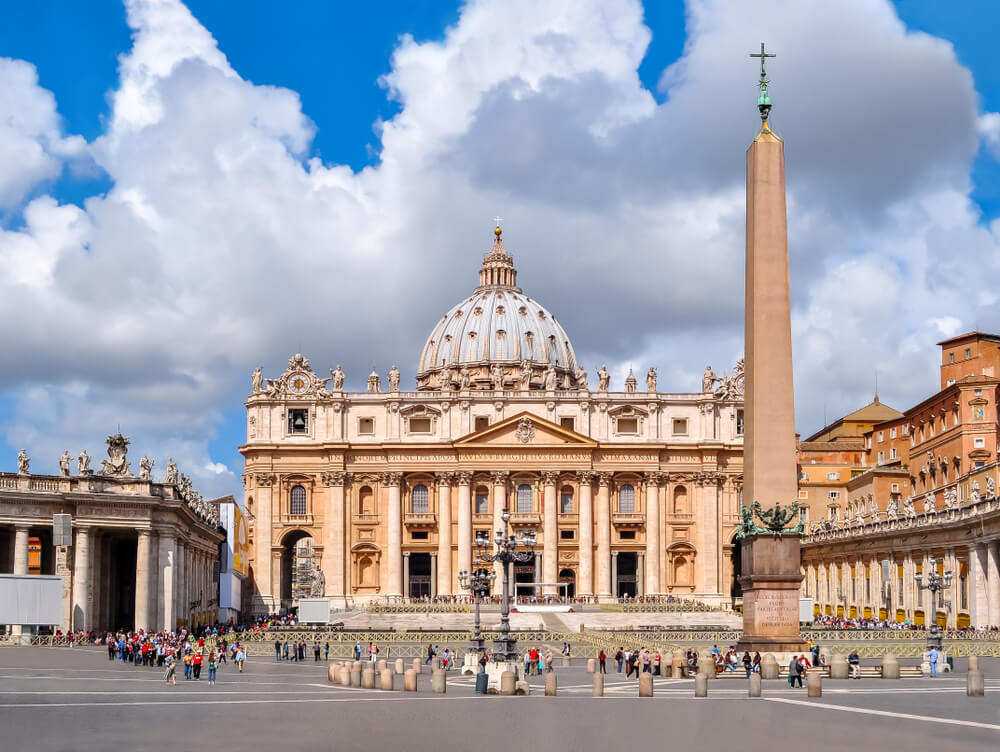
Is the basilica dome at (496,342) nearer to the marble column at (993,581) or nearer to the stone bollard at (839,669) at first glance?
the marble column at (993,581)

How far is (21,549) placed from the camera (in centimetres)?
5525

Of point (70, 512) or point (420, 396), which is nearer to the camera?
point (70, 512)

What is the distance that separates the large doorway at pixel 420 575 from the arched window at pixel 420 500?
11.4 feet

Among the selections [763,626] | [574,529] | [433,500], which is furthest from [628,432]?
[763,626]

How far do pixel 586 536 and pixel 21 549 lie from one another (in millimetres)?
58366

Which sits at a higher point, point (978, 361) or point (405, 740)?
point (978, 361)

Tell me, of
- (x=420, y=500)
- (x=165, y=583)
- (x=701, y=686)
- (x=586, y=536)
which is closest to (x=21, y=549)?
(x=165, y=583)

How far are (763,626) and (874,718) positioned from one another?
955 cm

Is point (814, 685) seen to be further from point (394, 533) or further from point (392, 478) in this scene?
point (392, 478)

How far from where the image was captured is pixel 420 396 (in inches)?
4286

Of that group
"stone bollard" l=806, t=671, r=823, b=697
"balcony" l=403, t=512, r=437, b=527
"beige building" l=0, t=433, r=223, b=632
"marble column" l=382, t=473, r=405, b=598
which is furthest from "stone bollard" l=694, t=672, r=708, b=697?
"balcony" l=403, t=512, r=437, b=527

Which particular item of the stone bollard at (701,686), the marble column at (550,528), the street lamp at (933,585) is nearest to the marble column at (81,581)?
the street lamp at (933,585)

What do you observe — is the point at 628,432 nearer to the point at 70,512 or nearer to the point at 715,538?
the point at 715,538

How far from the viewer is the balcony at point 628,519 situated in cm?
10900
